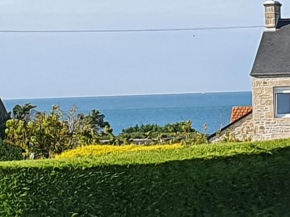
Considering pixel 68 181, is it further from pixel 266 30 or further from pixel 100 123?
pixel 266 30

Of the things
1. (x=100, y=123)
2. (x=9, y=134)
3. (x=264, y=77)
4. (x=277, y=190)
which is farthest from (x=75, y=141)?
(x=264, y=77)

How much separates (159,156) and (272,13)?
18309 millimetres

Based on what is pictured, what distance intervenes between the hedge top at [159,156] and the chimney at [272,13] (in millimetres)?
16084

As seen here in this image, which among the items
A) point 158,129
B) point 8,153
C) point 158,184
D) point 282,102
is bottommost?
point 158,184

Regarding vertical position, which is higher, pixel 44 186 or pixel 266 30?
pixel 266 30

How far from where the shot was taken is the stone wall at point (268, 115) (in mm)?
24625

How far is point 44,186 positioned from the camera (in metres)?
8.38

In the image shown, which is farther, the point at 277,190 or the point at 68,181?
the point at 277,190

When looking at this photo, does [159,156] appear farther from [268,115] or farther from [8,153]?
[268,115]

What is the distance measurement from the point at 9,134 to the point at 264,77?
1178 centimetres

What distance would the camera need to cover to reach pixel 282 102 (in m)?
24.9

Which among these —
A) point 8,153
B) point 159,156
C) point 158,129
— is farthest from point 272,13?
point 159,156

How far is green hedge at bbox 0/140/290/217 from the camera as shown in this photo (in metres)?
8.35

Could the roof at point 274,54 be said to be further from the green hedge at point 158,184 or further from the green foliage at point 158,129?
the green hedge at point 158,184
